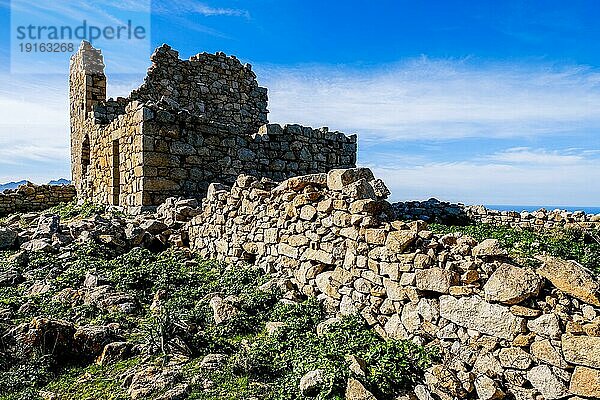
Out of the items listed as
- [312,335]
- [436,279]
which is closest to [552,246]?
[436,279]

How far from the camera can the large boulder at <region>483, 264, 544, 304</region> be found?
3.95m

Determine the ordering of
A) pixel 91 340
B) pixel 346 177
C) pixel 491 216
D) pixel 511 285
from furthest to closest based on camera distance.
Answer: pixel 491 216, pixel 346 177, pixel 91 340, pixel 511 285

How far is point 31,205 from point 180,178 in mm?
10764

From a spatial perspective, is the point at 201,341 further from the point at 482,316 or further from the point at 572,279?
the point at 572,279

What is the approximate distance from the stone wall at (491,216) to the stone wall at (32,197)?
14407 millimetres

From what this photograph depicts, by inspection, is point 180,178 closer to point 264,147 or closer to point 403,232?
point 264,147

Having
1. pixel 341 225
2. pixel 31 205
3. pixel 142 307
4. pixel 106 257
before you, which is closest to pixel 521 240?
pixel 341 225

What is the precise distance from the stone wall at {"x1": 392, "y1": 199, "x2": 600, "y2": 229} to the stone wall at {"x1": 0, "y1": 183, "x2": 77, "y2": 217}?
14407 millimetres

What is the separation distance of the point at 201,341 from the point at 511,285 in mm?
3477

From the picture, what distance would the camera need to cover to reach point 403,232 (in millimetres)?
5191

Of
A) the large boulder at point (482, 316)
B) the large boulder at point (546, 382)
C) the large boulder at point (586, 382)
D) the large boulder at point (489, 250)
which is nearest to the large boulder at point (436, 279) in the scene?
→ the large boulder at point (482, 316)

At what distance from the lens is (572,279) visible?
3.86m

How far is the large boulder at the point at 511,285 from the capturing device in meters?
3.95

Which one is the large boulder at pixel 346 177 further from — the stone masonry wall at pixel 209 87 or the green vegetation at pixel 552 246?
the stone masonry wall at pixel 209 87
